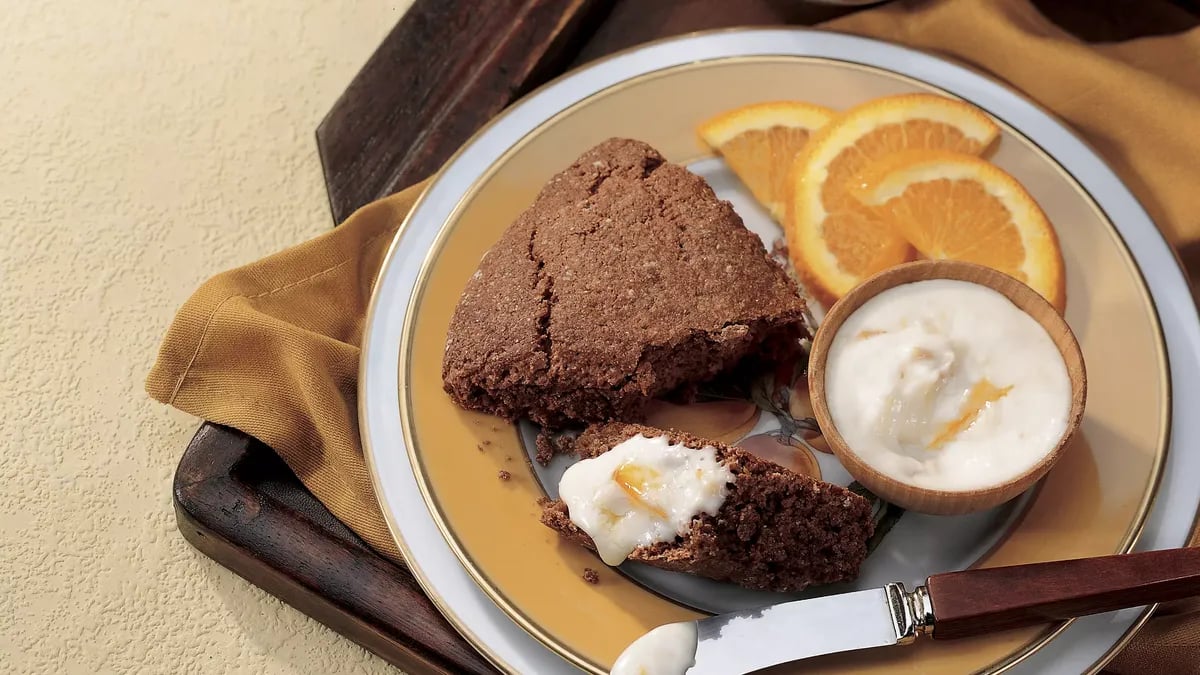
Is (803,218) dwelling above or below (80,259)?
above

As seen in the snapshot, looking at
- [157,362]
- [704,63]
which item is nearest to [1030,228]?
[704,63]

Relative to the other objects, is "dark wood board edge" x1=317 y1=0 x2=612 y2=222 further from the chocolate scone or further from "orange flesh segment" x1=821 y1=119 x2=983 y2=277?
the chocolate scone

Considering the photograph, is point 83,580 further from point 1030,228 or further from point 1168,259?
point 1168,259

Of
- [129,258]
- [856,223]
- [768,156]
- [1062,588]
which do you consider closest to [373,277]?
[129,258]

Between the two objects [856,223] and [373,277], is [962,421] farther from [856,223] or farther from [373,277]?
[373,277]

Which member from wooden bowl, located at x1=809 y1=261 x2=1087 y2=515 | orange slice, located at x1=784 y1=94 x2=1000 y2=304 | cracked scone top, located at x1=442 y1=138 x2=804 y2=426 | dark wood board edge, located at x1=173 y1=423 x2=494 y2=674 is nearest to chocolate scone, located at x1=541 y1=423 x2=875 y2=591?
wooden bowl, located at x1=809 y1=261 x2=1087 y2=515

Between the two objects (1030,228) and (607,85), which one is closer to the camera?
(1030,228)
